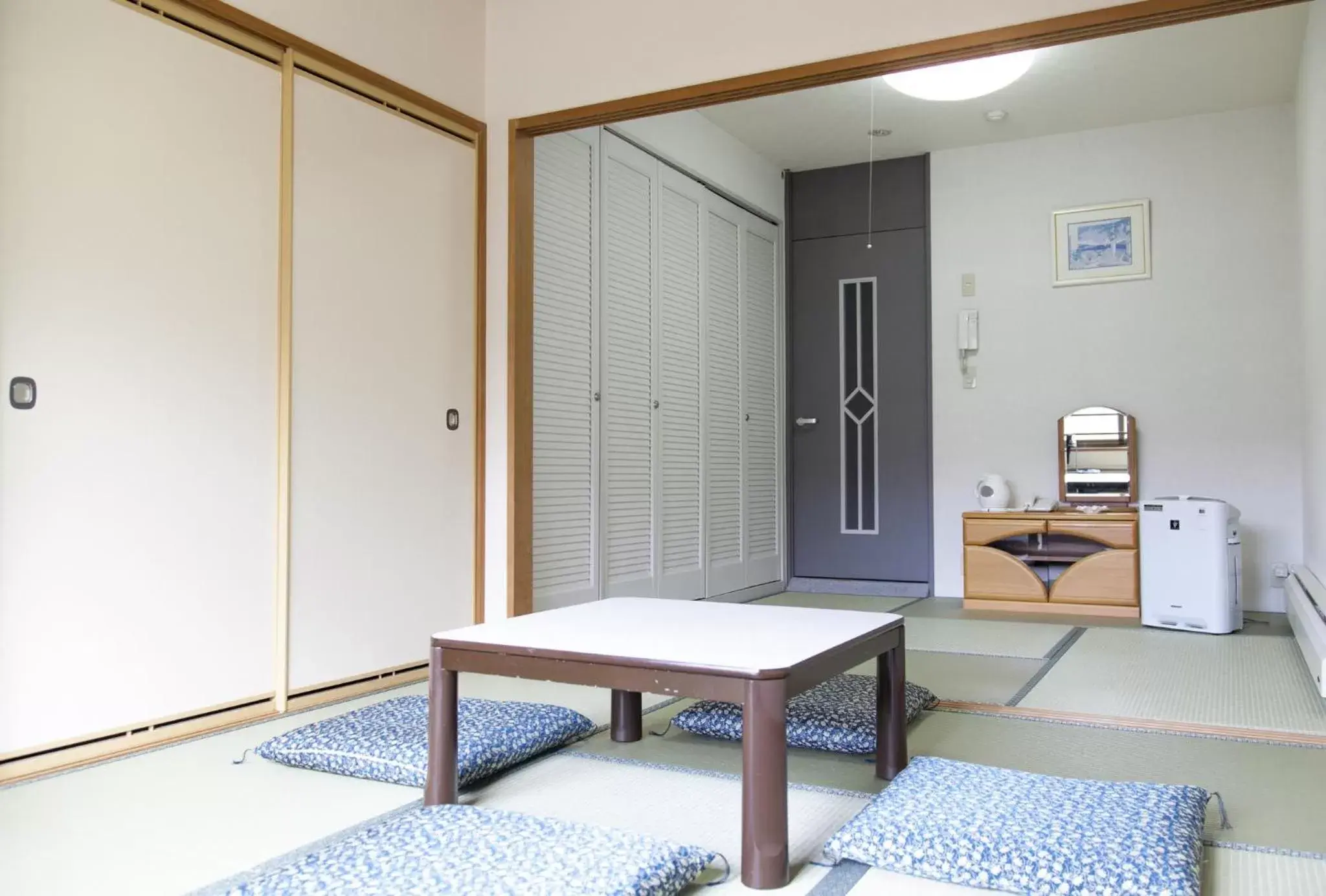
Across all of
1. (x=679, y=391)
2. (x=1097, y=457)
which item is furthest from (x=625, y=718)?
(x=1097, y=457)

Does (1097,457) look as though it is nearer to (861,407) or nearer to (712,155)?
(861,407)

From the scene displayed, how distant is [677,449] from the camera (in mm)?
5352

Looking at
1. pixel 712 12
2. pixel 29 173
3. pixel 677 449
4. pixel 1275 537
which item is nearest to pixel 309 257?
pixel 29 173

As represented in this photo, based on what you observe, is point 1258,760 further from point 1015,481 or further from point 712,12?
point 1015,481

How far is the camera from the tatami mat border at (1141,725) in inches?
108

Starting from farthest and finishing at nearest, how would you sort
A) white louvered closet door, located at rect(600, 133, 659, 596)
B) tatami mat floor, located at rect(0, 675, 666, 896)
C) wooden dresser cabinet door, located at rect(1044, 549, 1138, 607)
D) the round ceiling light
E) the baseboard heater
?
1. wooden dresser cabinet door, located at rect(1044, 549, 1138, 607)
2. white louvered closet door, located at rect(600, 133, 659, 596)
3. the round ceiling light
4. the baseboard heater
5. tatami mat floor, located at rect(0, 675, 666, 896)

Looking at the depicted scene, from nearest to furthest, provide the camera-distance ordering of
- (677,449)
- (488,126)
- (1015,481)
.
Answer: (488,126) → (677,449) → (1015,481)

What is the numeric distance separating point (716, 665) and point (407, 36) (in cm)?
281

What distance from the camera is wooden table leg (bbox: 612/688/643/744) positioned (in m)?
2.72

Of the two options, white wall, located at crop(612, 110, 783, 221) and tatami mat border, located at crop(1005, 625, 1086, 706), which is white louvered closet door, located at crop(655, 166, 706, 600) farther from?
tatami mat border, located at crop(1005, 625, 1086, 706)

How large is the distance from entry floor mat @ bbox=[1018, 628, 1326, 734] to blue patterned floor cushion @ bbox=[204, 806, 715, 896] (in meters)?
1.86

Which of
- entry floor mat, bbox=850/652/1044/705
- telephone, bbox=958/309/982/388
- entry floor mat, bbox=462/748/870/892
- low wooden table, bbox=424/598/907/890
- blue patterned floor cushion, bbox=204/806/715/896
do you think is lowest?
entry floor mat, bbox=850/652/1044/705

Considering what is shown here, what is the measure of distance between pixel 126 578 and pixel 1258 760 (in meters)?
2.91

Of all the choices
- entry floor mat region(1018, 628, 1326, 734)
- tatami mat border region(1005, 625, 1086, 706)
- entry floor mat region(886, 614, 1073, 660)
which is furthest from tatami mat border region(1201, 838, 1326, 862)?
entry floor mat region(886, 614, 1073, 660)
